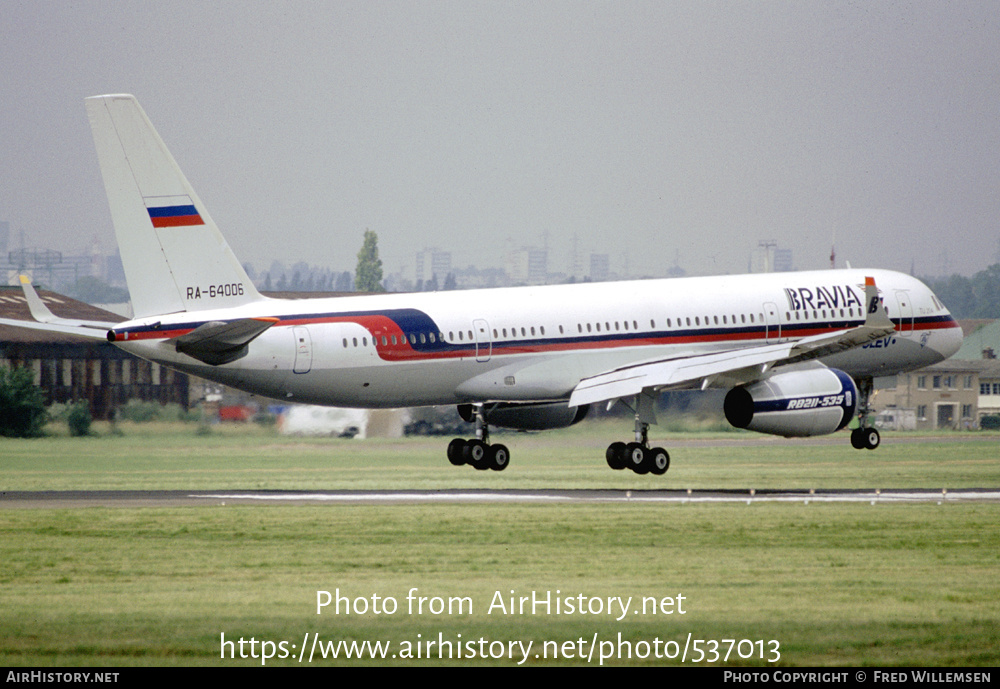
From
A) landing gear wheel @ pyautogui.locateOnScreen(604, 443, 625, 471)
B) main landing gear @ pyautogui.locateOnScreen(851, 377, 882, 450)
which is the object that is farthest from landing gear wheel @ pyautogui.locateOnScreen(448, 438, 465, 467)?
main landing gear @ pyautogui.locateOnScreen(851, 377, 882, 450)

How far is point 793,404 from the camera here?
4228 cm

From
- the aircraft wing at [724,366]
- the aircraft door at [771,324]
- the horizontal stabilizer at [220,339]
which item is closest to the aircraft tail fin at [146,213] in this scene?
the horizontal stabilizer at [220,339]

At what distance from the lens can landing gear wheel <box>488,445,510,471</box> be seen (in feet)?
149

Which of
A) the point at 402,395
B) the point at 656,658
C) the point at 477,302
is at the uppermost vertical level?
the point at 477,302

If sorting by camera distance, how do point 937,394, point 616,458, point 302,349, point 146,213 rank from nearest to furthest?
point 146,213 < point 302,349 < point 616,458 < point 937,394

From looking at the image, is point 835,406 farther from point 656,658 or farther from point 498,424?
point 656,658

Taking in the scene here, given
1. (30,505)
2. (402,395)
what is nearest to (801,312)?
(402,395)

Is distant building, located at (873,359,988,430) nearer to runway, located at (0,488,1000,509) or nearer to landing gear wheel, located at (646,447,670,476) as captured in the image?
landing gear wheel, located at (646,447,670,476)

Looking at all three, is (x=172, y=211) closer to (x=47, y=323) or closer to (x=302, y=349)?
(x=47, y=323)

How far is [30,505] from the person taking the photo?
35.4 meters

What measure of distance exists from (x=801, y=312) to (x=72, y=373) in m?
38.9

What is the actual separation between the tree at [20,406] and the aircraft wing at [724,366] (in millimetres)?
27914

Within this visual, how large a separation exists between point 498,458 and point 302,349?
7.81 m

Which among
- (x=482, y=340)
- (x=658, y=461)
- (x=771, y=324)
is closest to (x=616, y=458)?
(x=658, y=461)
